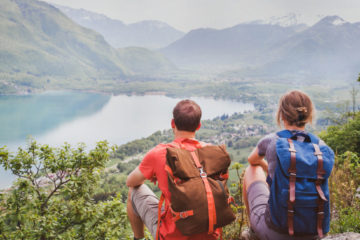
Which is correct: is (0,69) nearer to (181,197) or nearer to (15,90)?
Result: (15,90)

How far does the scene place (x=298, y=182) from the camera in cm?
129

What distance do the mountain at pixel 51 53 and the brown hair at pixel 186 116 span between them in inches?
3202

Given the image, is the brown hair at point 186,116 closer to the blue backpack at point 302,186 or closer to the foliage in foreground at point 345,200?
the blue backpack at point 302,186

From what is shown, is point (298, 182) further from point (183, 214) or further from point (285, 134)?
point (183, 214)

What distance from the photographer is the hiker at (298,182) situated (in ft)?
4.20

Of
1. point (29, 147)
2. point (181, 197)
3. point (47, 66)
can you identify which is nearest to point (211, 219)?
point (181, 197)

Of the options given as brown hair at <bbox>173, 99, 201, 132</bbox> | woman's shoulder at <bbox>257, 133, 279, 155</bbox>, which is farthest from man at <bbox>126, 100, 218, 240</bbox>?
woman's shoulder at <bbox>257, 133, 279, 155</bbox>

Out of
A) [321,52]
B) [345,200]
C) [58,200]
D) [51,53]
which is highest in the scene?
[51,53]

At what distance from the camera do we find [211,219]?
133 cm

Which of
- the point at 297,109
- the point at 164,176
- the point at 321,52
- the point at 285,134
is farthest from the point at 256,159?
the point at 321,52

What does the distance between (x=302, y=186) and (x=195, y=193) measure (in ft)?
1.71

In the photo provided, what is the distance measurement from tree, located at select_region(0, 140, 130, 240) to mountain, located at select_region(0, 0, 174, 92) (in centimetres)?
7935

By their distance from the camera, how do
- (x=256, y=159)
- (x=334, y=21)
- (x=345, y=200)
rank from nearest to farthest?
1. (x=256, y=159)
2. (x=345, y=200)
3. (x=334, y=21)

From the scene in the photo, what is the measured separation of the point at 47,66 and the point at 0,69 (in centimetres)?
2051
